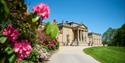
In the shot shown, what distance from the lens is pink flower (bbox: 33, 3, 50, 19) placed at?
1.99 metres

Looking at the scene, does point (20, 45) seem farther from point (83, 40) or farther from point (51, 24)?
point (83, 40)

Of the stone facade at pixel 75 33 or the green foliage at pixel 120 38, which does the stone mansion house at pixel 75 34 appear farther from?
the green foliage at pixel 120 38

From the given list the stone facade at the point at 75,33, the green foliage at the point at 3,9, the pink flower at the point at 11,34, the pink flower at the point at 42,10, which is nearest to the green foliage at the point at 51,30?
the pink flower at the point at 42,10

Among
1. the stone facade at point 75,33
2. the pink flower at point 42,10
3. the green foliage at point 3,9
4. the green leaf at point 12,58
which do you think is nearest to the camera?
the green foliage at point 3,9

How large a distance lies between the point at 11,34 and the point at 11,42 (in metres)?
0.07

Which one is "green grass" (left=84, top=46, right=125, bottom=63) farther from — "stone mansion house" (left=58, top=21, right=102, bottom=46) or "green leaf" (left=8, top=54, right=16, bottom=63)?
"stone mansion house" (left=58, top=21, right=102, bottom=46)

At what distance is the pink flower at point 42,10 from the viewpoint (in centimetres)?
199

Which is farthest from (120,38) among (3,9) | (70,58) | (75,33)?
(3,9)

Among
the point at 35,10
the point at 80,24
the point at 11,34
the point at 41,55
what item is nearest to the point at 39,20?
the point at 35,10

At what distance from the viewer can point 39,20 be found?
80.1 inches

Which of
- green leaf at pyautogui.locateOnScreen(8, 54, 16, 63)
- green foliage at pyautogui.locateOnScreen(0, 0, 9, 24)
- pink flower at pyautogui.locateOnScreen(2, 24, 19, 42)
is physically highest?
green foliage at pyautogui.locateOnScreen(0, 0, 9, 24)

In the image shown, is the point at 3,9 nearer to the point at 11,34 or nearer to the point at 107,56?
the point at 11,34

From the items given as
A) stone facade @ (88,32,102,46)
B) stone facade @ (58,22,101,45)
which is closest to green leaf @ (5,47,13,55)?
stone facade @ (58,22,101,45)

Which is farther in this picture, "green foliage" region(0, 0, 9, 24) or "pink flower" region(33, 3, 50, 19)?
"pink flower" region(33, 3, 50, 19)
